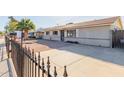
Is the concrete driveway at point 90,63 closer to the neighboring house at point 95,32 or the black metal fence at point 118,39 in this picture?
the black metal fence at point 118,39

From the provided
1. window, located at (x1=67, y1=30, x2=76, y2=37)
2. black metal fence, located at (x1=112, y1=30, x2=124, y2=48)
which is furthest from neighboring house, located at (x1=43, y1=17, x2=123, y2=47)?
black metal fence, located at (x1=112, y1=30, x2=124, y2=48)

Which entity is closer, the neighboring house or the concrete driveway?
the concrete driveway

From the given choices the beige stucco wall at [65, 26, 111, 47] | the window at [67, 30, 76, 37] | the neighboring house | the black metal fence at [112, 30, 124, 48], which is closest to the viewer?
the black metal fence at [112, 30, 124, 48]

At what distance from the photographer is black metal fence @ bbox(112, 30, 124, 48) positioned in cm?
1480

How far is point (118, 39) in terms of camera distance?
15.0m

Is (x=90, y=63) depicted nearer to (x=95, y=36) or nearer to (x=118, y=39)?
(x=118, y=39)

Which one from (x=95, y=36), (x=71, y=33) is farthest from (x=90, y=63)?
(x=71, y=33)

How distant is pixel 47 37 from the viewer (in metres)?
34.8

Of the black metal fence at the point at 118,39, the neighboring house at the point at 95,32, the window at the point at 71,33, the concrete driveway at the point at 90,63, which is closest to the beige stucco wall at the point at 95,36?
the neighboring house at the point at 95,32

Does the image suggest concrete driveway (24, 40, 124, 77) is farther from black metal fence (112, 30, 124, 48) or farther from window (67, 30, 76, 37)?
window (67, 30, 76, 37)
